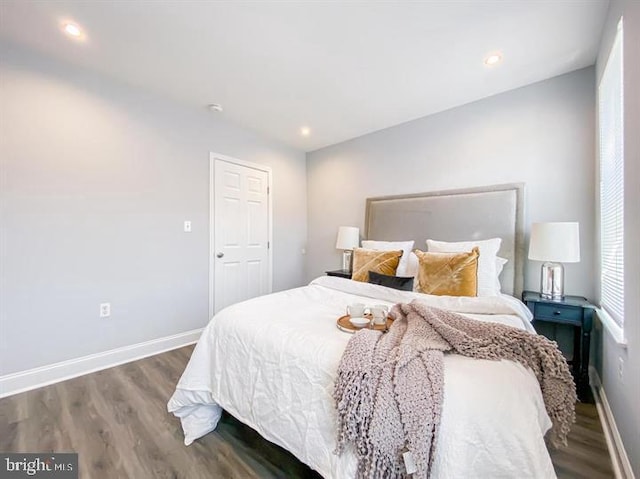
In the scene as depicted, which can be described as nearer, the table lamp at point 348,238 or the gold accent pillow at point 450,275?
the gold accent pillow at point 450,275

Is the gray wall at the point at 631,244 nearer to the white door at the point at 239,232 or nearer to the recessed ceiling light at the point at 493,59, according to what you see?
the recessed ceiling light at the point at 493,59

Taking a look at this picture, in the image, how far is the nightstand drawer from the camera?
6.51 ft

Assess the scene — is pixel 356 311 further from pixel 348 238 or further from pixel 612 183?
pixel 348 238

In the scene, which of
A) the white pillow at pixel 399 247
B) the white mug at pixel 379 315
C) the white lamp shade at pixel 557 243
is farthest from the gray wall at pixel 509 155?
the white mug at pixel 379 315

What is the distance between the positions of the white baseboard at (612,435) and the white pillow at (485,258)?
2.88 feet

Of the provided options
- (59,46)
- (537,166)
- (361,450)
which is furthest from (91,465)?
(537,166)

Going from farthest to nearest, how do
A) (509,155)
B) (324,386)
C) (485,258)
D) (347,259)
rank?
(347,259) < (509,155) < (485,258) < (324,386)

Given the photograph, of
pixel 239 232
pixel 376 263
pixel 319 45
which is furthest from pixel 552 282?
pixel 239 232

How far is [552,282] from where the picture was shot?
2.19 metres

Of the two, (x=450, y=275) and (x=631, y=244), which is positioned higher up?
(x=631, y=244)

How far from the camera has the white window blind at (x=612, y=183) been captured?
154cm

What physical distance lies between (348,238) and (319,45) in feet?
6.83

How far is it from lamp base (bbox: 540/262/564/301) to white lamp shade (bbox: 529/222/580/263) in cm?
20
